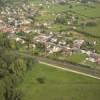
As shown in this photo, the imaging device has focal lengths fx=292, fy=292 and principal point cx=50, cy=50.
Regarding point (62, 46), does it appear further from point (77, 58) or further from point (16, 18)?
point (16, 18)

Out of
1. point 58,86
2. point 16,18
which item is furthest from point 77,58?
point 16,18

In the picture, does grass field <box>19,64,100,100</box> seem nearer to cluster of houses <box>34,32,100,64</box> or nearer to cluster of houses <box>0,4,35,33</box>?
cluster of houses <box>34,32,100,64</box>

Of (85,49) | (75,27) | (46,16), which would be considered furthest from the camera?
(46,16)

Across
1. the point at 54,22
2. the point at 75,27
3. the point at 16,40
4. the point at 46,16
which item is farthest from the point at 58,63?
the point at 46,16

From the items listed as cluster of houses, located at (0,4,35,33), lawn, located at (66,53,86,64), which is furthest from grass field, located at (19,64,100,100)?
cluster of houses, located at (0,4,35,33)

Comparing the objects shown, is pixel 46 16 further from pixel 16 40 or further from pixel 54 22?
pixel 16 40

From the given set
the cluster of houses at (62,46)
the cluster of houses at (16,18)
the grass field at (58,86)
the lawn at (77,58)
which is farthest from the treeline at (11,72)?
the cluster of houses at (16,18)

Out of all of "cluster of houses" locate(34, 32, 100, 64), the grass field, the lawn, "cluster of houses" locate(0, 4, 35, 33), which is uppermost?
"cluster of houses" locate(0, 4, 35, 33)
